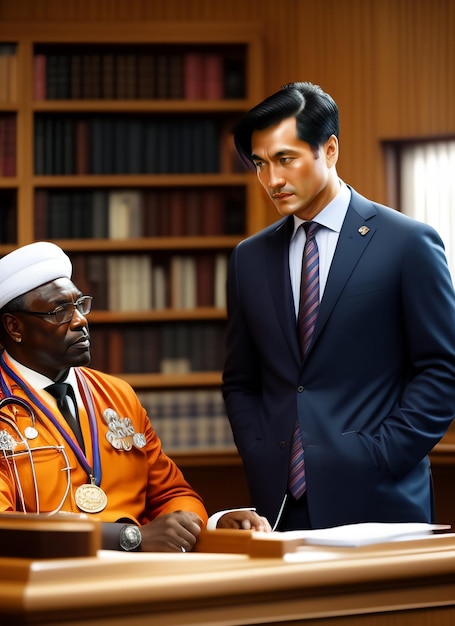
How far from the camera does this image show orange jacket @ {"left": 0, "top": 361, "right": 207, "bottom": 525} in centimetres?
203

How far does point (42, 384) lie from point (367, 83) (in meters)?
3.15

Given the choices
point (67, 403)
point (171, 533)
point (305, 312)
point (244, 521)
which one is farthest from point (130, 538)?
point (305, 312)

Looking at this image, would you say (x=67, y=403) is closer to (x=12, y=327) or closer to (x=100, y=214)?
(x=12, y=327)

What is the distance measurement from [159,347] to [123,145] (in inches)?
37.4

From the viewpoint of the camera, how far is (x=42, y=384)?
2.19m

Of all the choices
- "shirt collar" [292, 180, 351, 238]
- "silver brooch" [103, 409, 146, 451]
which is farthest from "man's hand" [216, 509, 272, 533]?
"shirt collar" [292, 180, 351, 238]

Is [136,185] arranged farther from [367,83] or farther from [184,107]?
[367,83]

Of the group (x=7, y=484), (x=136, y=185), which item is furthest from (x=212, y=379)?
(x=7, y=484)

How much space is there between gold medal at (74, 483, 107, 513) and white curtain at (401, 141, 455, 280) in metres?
3.03

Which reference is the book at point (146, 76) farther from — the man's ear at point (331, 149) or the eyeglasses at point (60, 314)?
the eyeglasses at point (60, 314)

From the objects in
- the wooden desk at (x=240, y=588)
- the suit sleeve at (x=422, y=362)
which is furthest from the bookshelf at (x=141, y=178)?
the wooden desk at (x=240, y=588)

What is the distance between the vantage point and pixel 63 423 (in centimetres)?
213

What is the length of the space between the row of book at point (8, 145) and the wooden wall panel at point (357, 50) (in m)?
0.54

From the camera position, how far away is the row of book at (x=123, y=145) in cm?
474
